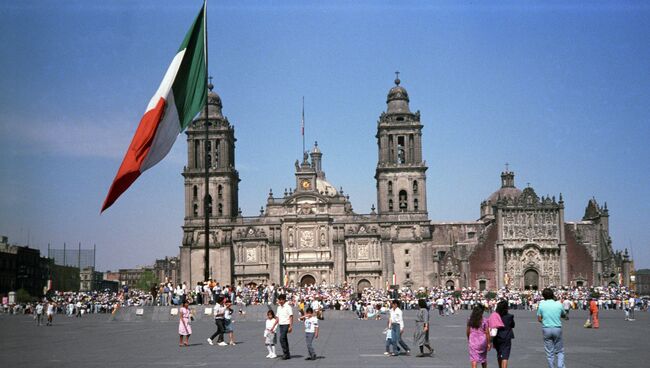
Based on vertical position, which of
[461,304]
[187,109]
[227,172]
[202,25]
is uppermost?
[227,172]

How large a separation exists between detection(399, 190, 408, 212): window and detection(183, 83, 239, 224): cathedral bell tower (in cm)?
1786

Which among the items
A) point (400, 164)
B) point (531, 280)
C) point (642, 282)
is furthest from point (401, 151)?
point (642, 282)

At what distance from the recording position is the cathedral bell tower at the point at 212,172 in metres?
83.0

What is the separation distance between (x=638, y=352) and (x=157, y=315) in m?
27.8

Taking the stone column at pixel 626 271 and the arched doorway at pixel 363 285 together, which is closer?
the arched doorway at pixel 363 285

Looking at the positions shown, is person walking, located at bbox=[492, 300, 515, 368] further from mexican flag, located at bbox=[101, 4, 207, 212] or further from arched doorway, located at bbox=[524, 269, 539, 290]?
arched doorway, located at bbox=[524, 269, 539, 290]

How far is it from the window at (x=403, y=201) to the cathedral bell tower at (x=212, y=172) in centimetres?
1786

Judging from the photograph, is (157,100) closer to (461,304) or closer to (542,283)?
(461,304)

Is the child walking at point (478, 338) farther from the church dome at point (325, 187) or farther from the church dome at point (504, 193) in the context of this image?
the church dome at point (325, 187)

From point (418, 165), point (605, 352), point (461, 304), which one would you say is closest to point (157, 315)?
point (605, 352)

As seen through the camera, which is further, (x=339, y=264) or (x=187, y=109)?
(x=339, y=264)

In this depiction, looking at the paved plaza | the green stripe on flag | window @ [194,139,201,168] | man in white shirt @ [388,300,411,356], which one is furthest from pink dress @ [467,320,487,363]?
window @ [194,139,201,168]

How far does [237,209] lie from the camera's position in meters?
88.7

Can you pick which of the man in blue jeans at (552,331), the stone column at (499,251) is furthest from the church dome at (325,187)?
the man in blue jeans at (552,331)
